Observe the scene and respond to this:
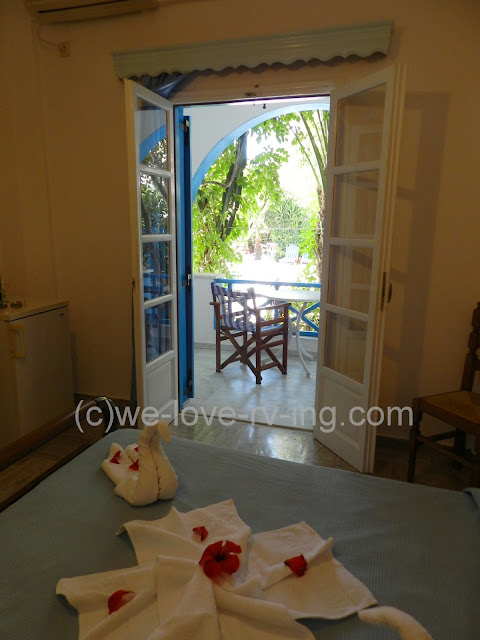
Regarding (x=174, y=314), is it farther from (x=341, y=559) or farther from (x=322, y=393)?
(x=341, y=559)

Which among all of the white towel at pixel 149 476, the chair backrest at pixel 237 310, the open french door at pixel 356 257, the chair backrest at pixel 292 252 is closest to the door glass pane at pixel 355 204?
the open french door at pixel 356 257

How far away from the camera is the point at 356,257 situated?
8.62 ft

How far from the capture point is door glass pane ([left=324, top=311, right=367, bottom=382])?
2605 millimetres

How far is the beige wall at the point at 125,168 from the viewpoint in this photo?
2459 millimetres

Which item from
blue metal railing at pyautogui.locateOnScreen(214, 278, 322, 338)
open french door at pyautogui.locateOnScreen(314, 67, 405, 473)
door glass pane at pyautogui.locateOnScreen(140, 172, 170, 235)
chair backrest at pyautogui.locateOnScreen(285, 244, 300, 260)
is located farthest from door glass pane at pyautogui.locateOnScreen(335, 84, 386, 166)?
chair backrest at pyautogui.locateOnScreen(285, 244, 300, 260)

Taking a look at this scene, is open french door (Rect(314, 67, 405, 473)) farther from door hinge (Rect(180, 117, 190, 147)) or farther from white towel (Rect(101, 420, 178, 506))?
white towel (Rect(101, 420, 178, 506))

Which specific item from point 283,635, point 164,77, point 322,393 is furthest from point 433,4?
point 283,635

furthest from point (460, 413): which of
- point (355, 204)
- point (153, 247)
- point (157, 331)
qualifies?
point (153, 247)

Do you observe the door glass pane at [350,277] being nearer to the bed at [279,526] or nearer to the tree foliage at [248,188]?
the bed at [279,526]

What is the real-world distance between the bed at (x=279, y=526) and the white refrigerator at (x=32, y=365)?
1153mm

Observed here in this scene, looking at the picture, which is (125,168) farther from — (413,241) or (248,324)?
(413,241)

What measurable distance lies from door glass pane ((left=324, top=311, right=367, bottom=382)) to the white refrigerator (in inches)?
68.8

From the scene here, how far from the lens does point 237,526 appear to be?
134 cm

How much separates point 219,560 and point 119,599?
243 mm
